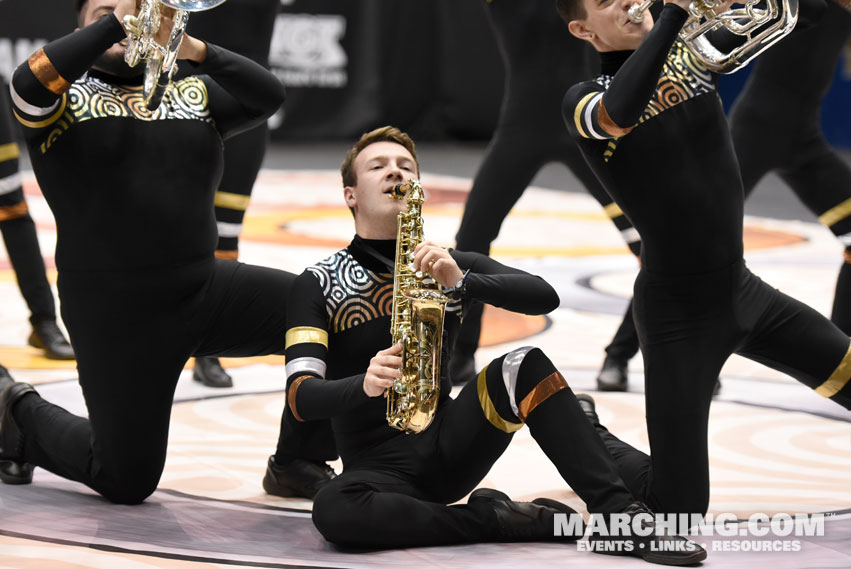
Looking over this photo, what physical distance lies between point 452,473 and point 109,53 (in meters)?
1.51

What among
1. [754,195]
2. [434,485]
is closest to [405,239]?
[434,485]

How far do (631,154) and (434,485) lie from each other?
3.30 feet

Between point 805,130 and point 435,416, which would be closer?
point 435,416

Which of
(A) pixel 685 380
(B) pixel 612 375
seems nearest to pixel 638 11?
(A) pixel 685 380

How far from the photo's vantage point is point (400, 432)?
10.7 ft

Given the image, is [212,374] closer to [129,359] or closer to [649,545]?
[129,359]

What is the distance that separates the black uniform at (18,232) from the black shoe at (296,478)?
2.09 m

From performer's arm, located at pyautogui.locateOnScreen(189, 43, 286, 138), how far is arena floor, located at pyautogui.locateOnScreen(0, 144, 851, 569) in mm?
689

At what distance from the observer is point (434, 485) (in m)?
3.24

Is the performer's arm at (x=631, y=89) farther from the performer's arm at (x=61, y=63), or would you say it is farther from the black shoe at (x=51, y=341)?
the black shoe at (x=51, y=341)

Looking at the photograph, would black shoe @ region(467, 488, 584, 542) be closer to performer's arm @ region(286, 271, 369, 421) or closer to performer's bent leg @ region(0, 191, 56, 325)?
performer's arm @ region(286, 271, 369, 421)

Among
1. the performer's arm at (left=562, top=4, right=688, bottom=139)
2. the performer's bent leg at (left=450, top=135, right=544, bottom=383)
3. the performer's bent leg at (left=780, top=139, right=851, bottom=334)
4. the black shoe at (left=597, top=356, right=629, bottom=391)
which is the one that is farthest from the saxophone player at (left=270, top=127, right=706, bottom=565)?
the performer's bent leg at (left=780, top=139, right=851, bottom=334)

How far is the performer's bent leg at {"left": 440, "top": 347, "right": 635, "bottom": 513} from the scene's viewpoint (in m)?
3.06

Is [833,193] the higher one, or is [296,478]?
[833,193]
